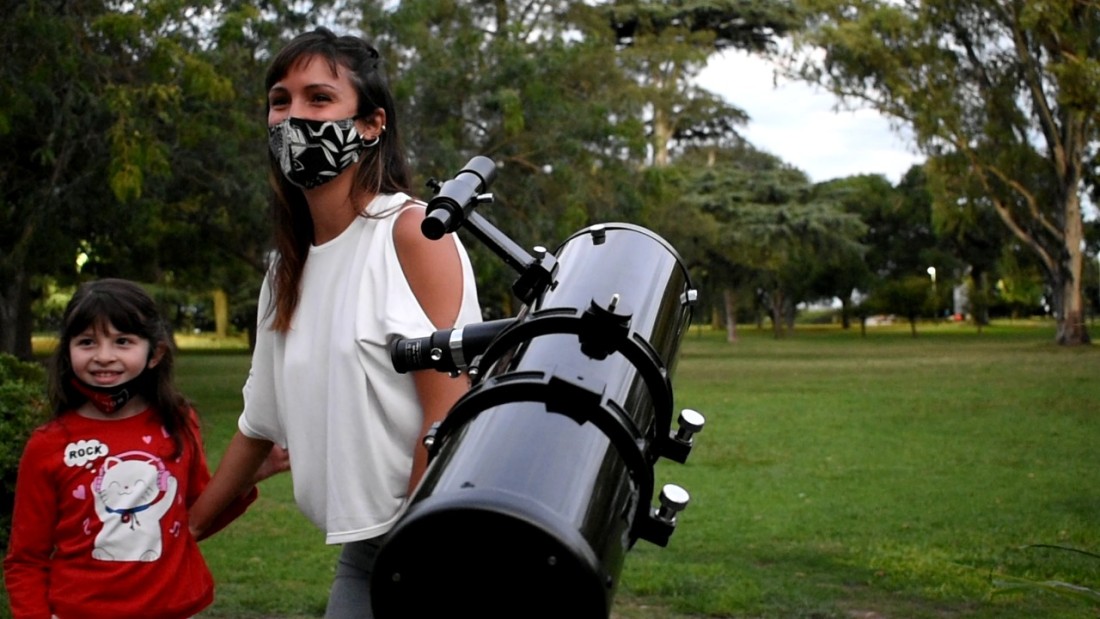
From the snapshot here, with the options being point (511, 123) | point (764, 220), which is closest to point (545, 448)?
point (511, 123)

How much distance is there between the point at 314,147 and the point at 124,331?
1116 mm

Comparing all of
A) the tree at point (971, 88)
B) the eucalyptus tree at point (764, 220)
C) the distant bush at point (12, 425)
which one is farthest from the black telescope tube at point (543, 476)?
the eucalyptus tree at point (764, 220)

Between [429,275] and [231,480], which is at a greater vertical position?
[429,275]

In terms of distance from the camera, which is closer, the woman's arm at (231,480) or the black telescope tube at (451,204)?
the black telescope tube at (451,204)

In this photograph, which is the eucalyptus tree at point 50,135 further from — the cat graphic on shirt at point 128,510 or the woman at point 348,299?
the woman at point 348,299

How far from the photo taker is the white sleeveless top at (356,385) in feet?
8.22

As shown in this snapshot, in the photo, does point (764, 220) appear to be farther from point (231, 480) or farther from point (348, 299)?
point (348, 299)

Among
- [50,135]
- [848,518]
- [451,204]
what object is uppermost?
[50,135]

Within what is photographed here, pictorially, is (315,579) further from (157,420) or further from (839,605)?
(157,420)

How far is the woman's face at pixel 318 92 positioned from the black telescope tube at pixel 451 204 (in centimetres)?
56

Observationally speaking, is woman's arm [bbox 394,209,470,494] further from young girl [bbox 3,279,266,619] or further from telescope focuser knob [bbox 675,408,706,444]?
young girl [bbox 3,279,266,619]

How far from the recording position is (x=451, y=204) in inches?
82.1

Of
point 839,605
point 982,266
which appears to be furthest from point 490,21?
point 982,266

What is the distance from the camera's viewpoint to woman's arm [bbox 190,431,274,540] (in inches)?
121
